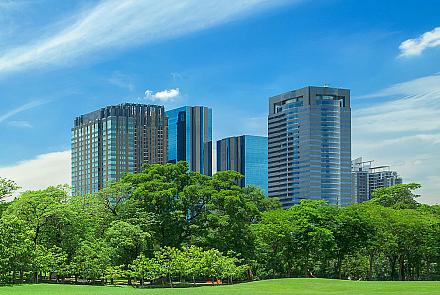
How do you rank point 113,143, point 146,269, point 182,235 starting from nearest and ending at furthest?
point 146,269 → point 182,235 → point 113,143

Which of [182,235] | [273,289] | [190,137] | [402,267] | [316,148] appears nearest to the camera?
[273,289]

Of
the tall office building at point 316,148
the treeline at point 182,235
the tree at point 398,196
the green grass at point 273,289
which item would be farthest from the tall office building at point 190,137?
the green grass at point 273,289

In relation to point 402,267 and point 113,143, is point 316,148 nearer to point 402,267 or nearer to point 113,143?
point 113,143

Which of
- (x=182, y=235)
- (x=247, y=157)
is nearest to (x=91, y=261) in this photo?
(x=182, y=235)

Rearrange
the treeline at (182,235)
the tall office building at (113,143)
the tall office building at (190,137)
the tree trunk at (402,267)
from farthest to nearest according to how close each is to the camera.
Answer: the tall office building at (190,137) < the tall office building at (113,143) < the tree trunk at (402,267) < the treeline at (182,235)

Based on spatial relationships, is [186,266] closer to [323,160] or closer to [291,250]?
[291,250]

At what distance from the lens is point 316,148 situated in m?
162

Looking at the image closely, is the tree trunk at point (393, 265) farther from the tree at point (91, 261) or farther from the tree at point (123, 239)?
the tree at point (91, 261)

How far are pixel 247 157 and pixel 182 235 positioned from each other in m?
136

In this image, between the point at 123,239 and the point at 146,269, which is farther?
the point at 123,239

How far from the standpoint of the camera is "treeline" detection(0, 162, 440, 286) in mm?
37625

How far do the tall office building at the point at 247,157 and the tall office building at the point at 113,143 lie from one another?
4407 cm

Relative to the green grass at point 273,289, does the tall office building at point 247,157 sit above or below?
above

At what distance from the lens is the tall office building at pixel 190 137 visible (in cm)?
17100
